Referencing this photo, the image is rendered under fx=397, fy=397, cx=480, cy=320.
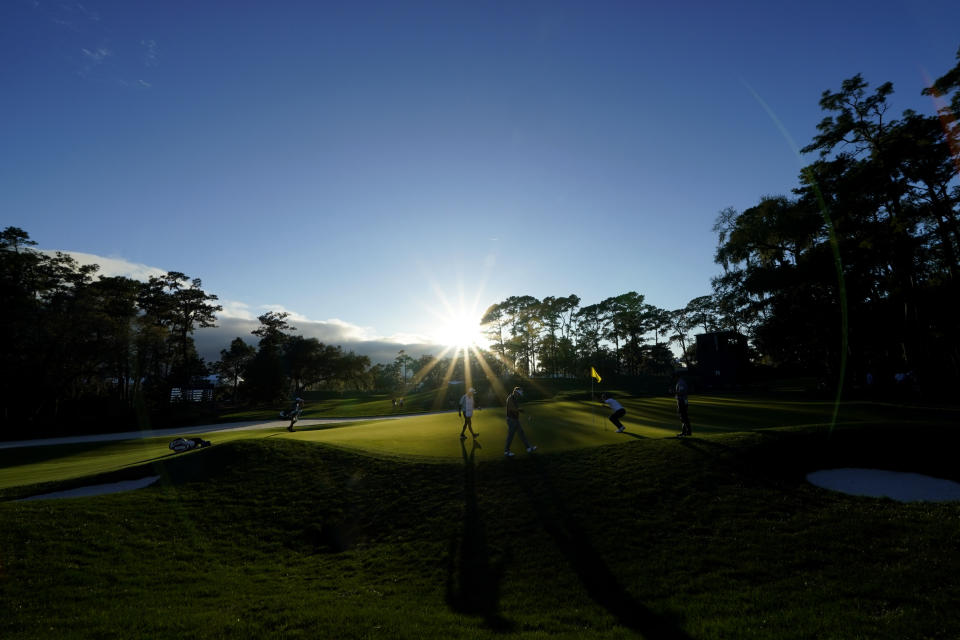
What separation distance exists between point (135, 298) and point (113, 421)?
22869 mm

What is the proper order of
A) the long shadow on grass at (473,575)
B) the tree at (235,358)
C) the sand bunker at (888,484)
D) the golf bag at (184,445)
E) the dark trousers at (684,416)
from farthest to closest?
the tree at (235,358) < the golf bag at (184,445) < the dark trousers at (684,416) < the sand bunker at (888,484) < the long shadow on grass at (473,575)

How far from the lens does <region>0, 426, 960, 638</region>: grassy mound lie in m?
6.12

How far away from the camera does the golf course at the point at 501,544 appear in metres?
6.13

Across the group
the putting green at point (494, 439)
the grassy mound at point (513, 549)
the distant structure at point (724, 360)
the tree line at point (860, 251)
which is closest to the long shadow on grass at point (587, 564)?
the grassy mound at point (513, 549)

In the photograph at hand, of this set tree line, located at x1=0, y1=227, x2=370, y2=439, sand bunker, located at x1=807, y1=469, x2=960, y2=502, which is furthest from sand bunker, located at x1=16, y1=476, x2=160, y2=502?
tree line, located at x1=0, y1=227, x2=370, y2=439

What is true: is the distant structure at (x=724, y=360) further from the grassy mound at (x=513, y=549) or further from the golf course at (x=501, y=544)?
the grassy mound at (x=513, y=549)

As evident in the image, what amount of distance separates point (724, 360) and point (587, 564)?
54995 millimetres

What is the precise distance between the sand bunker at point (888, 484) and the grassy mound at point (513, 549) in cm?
48

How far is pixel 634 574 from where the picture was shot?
744cm

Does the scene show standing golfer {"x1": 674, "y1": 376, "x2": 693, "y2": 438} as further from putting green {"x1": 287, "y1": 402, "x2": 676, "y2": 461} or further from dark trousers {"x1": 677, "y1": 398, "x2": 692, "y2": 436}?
putting green {"x1": 287, "y1": 402, "x2": 676, "y2": 461}

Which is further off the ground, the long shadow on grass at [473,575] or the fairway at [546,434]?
the fairway at [546,434]

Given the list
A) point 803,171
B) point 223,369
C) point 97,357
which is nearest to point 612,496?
point 803,171

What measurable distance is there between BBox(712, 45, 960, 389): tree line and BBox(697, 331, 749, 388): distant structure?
11.9m

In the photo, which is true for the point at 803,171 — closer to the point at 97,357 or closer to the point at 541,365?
the point at 541,365
